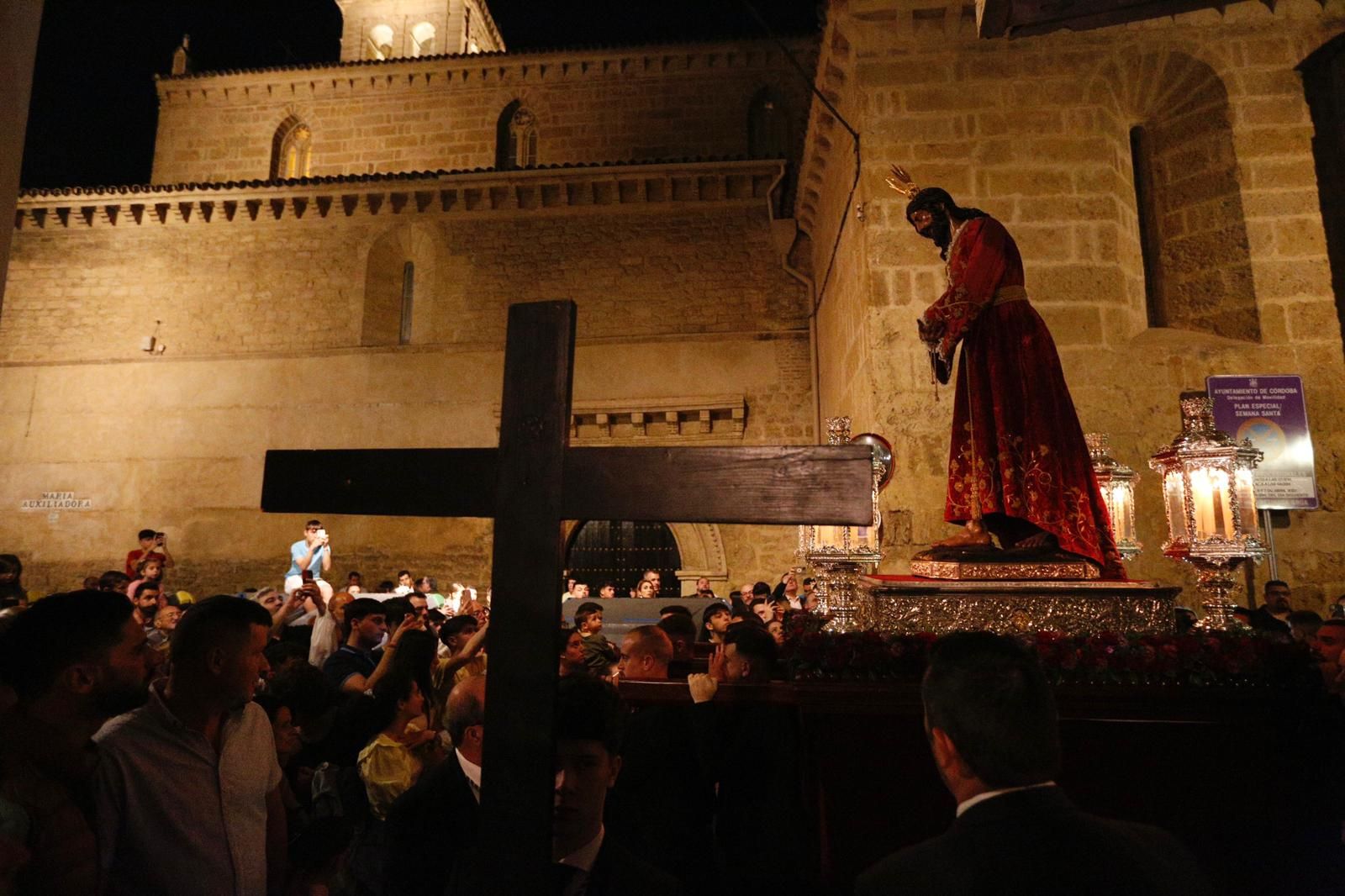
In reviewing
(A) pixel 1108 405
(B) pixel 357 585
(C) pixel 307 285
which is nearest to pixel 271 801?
(A) pixel 1108 405

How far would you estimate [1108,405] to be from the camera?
7848 millimetres

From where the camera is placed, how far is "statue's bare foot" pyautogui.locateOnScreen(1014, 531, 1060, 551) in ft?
13.4

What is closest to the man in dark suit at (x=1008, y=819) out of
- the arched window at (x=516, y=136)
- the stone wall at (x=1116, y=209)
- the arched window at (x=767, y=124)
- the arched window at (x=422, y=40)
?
the stone wall at (x=1116, y=209)

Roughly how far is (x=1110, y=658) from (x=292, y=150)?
18.9m

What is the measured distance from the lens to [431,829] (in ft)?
7.52

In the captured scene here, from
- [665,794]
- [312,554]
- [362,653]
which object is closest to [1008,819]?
[665,794]

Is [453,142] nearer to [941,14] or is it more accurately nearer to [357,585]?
[357,585]

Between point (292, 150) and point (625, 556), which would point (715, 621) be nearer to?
point (625, 556)

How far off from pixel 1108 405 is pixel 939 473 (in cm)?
177

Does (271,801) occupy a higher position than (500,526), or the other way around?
(500,526)

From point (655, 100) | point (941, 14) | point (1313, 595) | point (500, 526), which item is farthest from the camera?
point (655, 100)

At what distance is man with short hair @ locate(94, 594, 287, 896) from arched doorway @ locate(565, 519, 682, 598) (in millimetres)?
11474

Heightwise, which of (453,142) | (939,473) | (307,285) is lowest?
(939,473)

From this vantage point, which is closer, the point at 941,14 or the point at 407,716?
the point at 407,716
